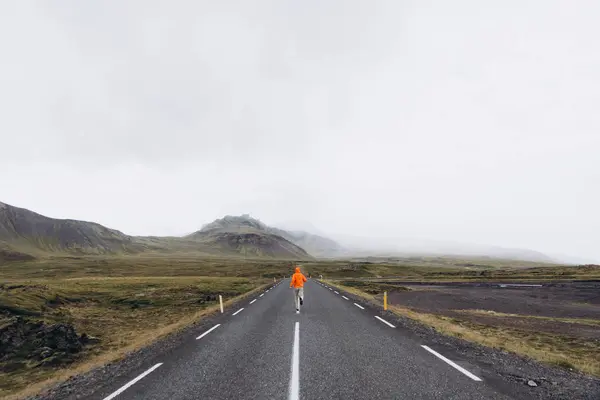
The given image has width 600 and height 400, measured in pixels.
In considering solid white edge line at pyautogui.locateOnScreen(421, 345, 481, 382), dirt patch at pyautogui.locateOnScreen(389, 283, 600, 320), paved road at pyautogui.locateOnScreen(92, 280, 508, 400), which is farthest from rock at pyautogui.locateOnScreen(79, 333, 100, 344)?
dirt patch at pyautogui.locateOnScreen(389, 283, 600, 320)

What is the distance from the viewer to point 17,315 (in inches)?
1067

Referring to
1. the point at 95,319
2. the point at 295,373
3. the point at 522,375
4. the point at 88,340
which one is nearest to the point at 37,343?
the point at 88,340

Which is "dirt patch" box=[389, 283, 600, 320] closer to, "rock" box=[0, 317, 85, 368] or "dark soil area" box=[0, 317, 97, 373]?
"dark soil area" box=[0, 317, 97, 373]

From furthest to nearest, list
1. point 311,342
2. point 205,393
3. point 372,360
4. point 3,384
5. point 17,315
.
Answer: point 17,315 < point 3,384 < point 311,342 < point 372,360 < point 205,393

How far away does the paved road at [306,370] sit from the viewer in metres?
6.80

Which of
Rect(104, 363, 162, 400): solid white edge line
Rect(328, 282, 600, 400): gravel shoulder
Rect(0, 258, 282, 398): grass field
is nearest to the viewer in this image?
Rect(328, 282, 600, 400): gravel shoulder

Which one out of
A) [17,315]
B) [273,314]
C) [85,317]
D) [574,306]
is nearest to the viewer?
[273,314]

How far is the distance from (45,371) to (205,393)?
1487 centimetres

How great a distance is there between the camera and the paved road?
680 cm

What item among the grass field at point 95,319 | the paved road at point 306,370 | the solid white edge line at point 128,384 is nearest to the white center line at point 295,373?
the paved road at point 306,370

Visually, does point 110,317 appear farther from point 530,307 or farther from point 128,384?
point 530,307

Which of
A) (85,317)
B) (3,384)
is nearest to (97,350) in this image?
(3,384)

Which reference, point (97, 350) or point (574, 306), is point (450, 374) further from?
point (574, 306)

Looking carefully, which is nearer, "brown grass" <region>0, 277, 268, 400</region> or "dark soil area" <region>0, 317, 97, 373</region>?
"brown grass" <region>0, 277, 268, 400</region>
